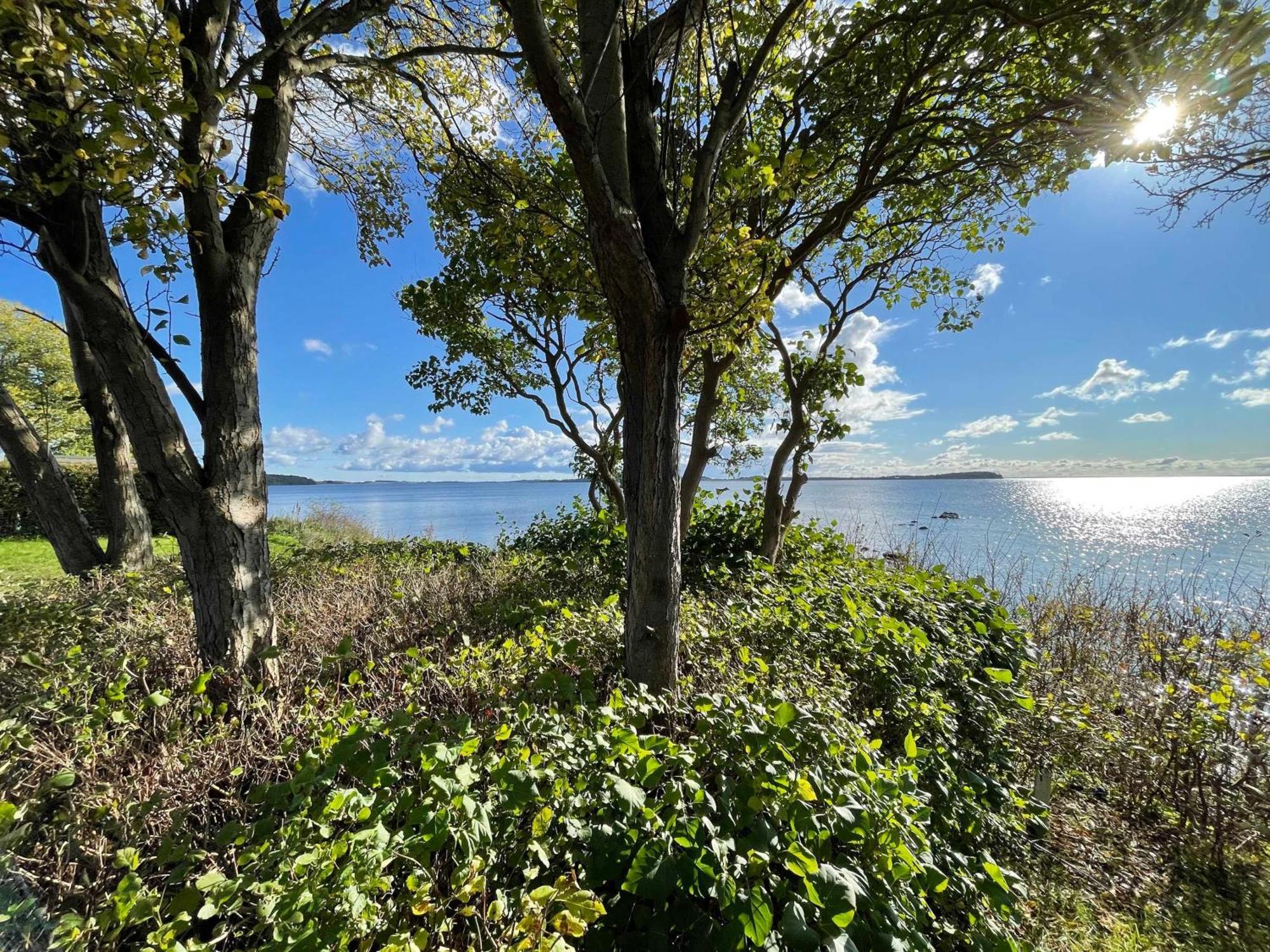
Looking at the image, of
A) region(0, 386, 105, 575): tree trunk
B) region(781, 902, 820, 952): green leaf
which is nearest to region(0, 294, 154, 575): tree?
region(0, 386, 105, 575): tree trunk

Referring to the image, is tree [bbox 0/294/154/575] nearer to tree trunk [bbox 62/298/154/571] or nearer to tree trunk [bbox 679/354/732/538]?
tree trunk [bbox 62/298/154/571]

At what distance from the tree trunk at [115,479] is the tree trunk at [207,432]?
9.96ft

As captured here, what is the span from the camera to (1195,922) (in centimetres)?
263

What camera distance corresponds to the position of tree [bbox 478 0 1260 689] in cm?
257

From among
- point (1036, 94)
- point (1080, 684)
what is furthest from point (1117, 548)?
point (1036, 94)

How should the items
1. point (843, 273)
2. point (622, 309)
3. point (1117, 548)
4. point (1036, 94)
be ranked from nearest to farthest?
1. point (622, 309)
2. point (1036, 94)
3. point (843, 273)
4. point (1117, 548)

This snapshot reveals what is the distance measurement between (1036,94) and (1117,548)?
2101cm

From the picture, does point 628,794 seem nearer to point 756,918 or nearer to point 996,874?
point 756,918

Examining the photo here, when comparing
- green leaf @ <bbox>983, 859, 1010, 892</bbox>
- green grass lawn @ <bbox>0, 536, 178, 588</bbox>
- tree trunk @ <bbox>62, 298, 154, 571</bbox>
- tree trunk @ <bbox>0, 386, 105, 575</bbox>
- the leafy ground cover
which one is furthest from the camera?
green grass lawn @ <bbox>0, 536, 178, 588</bbox>

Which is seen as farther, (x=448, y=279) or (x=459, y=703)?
(x=448, y=279)

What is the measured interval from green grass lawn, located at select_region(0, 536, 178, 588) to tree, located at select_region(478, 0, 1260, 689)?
28.0 feet

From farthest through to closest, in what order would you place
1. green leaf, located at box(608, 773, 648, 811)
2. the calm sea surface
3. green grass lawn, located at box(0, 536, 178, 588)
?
the calm sea surface
green grass lawn, located at box(0, 536, 178, 588)
green leaf, located at box(608, 773, 648, 811)

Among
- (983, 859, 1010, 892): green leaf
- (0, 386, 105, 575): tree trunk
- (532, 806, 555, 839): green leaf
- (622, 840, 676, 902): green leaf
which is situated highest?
Result: (0, 386, 105, 575): tree trunk

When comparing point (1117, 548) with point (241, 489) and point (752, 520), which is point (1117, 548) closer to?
point (752, 520)
